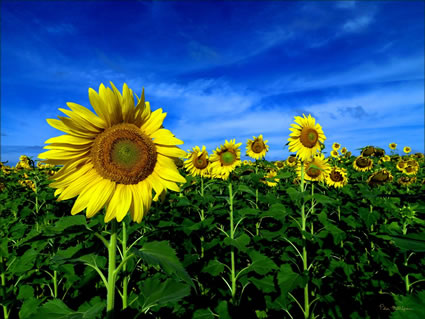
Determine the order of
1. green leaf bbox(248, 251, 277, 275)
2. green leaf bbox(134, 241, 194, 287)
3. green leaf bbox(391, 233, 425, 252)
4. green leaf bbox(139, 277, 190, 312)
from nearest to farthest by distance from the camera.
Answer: green leaf bbox(391, 233, 425, 252) < green leaf bbox(134, 241, 194, 287) < green leaf bbox(139, 277, 190, 312) < green leaf bbox(248, 251, 277, 275)

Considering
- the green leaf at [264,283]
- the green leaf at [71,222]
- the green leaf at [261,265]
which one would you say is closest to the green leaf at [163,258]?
the green leaf at [71,222]

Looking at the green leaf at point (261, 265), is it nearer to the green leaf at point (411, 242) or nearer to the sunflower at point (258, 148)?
the green leaf at point (411, 242)

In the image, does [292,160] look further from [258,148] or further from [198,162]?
[198,162]

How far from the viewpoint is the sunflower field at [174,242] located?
1818mm

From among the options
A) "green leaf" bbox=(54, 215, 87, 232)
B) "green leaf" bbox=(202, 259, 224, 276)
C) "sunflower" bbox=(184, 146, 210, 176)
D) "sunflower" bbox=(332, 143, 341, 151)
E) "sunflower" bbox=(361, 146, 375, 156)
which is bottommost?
"green leaf" bbox=(202, 259, 224, 276)

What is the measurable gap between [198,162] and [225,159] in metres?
0.96

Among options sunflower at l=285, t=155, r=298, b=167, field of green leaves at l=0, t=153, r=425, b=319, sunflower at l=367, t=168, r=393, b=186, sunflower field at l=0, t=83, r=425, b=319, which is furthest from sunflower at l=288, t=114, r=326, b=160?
sunflower at l=367, t=168, r=393, b=186

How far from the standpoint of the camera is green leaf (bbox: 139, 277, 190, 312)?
1.76 metres

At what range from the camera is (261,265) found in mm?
3857

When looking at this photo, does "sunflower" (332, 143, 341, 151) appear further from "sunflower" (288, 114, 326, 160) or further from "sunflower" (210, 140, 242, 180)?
"sunflower" (288, 114, 326, 160)

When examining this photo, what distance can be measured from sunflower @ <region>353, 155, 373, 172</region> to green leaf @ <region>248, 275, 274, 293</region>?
282 inches

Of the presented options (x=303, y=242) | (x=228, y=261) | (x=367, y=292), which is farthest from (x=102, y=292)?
(x=367, y=292)

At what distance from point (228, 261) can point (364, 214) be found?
2.85 m

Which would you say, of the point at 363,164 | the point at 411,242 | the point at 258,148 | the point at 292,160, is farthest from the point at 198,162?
the point at 363,164
